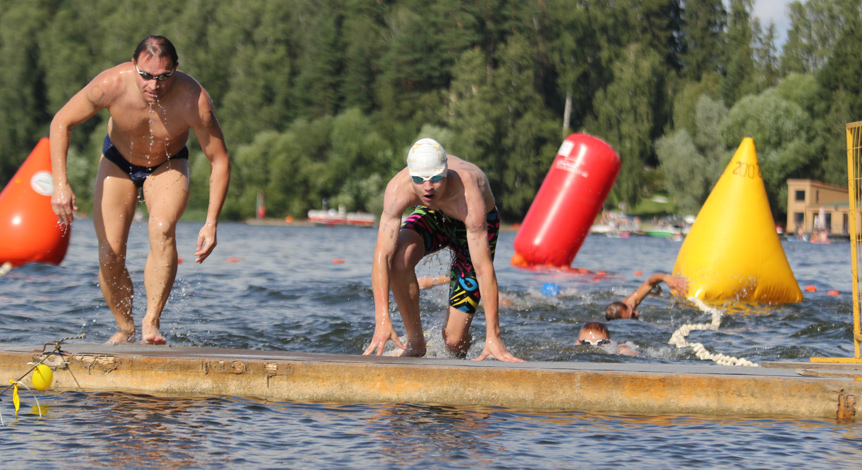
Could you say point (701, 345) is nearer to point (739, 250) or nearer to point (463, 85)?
point (739, 250)

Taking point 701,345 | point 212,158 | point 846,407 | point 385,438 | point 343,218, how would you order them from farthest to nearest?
point 343,218 → point 701,345 → point 212,158 → point 846,407 → point 385,438

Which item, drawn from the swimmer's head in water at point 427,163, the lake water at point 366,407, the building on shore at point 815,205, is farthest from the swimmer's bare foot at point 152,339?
the building on shore at point 815,205

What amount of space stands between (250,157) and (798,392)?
50.6m

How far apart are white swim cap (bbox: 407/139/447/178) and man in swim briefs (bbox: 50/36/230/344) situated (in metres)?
1.34

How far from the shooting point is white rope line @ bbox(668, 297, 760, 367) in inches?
311

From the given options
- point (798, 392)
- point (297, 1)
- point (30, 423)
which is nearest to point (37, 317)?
point (30, 423)

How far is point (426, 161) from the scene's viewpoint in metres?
5.66

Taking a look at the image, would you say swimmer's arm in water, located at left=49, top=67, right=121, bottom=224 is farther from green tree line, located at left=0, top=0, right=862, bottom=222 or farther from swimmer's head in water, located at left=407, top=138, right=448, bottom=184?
green tree line, located at left=0, top=0, right=862, bottom=222

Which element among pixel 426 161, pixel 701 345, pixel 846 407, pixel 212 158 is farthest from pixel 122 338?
pixel 701 345

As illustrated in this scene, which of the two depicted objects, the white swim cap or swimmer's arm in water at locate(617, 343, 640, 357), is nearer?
the white swim cap

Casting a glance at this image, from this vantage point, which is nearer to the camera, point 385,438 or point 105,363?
point 385,438

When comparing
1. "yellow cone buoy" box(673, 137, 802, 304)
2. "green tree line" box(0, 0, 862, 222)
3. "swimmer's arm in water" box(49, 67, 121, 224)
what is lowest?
"yellow cone buoy" box(673, 137, 802, 304)

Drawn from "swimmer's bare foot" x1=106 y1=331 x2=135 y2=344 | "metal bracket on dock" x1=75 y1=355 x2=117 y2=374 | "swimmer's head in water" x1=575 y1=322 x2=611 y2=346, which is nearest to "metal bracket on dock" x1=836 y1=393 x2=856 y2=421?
"swimmer's head in water" x1=575 y1=322 x2=611 y2=346

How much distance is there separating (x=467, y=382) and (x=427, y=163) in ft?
4.10
